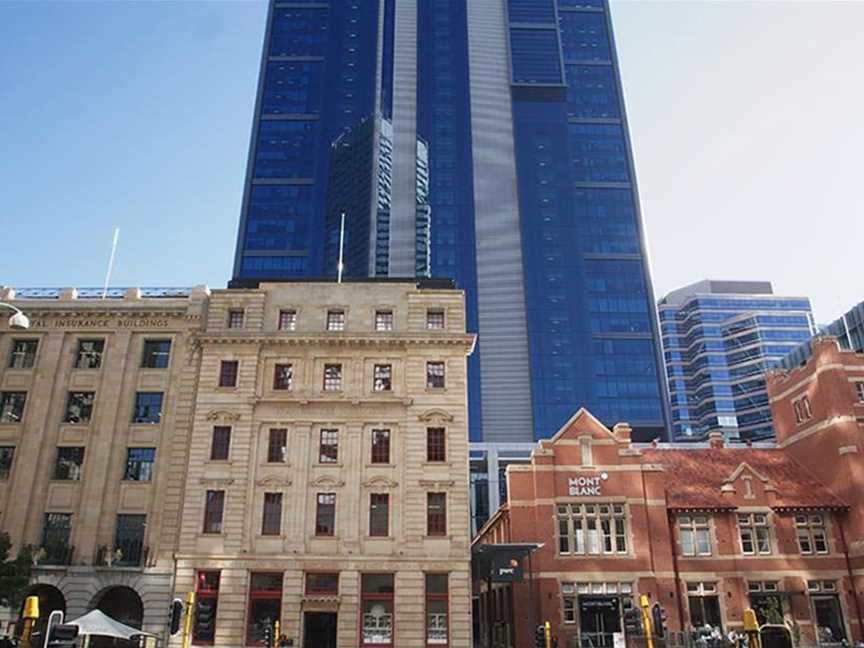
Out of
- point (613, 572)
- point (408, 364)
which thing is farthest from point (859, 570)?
point (408, 364)

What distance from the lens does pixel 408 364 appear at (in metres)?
44.1

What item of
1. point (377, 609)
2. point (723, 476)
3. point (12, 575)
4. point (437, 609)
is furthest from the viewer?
point (723, 476)

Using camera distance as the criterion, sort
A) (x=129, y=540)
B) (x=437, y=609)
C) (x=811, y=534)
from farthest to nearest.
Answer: (x=811, y=534), (x=129, y=540), (x=437, y=609)

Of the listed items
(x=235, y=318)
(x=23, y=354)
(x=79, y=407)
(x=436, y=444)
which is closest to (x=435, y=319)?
(x=436, y=444)

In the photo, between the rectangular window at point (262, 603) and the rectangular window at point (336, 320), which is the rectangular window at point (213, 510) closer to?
the rectangular window at point (262, 603)

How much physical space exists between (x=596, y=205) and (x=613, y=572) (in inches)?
5119

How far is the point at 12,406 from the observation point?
43938 mm

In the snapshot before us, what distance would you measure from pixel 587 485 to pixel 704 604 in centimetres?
976

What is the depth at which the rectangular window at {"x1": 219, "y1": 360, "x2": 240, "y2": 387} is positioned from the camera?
44.2 metres

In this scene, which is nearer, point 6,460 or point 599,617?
point 6,460

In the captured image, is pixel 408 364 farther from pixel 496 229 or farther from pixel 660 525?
pixel 496 229

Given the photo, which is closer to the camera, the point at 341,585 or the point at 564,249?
the point at 341,585

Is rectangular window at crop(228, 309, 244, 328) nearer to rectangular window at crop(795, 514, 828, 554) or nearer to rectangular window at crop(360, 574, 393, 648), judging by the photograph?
rectangular window at crop(360, 574, 393, 648)

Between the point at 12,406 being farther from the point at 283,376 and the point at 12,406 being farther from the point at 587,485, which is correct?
the point at 587,485
